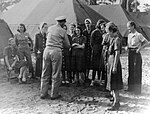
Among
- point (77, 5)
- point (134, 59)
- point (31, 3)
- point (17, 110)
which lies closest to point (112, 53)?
point (134, 59)

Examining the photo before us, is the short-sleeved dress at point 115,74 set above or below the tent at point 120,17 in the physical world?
below

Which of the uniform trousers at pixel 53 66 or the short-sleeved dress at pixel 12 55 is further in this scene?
the short-sleeved dress at pixel 12 55

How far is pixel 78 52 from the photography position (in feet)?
19.6

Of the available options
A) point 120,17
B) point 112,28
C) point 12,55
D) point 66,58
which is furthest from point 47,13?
point 112,28

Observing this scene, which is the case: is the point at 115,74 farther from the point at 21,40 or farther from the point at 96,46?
the point at 21,40

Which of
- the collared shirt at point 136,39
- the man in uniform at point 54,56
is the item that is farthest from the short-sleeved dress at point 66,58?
the collared shirt at point 136,39

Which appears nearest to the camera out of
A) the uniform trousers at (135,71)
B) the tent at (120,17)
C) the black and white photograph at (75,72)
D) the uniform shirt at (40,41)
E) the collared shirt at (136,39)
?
the black and white photograph at (75,72)

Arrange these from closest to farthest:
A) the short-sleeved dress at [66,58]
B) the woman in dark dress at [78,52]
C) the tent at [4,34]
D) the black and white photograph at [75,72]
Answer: the black and white photograph at [75,72] < the woman in dark dress at [78,52] < the short-sleeved dress at [66,58] < the tent at [4,34]

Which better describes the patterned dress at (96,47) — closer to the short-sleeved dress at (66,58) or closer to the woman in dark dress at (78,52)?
the woman in dark dress at (78,52)

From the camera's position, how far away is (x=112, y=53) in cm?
438

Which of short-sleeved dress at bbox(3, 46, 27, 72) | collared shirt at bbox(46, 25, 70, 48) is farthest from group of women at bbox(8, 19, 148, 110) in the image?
collared shirt at bbox(46, 25, 70, 48)

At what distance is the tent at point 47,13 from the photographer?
10.9 metres

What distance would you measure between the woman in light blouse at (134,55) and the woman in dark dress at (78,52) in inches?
46.3

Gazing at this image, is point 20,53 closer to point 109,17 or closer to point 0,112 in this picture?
point 0,112
